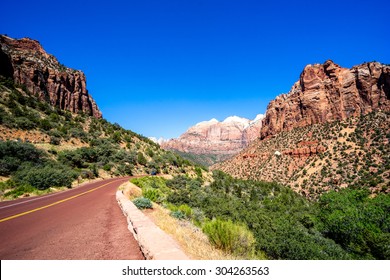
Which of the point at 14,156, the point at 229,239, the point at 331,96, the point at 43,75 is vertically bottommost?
the point at 229,239

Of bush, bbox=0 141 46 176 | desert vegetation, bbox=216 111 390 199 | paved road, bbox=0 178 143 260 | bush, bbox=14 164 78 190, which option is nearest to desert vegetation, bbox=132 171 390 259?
paved road, bbox=0 178 143 260

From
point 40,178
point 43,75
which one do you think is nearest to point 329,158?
point 40,178

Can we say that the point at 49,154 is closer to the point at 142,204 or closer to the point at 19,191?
the point at 19,191

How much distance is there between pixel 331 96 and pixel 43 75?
108187 millimetres

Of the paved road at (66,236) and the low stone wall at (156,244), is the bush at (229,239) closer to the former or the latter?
the low stone wall at (156,244)

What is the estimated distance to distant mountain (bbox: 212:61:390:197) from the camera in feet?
186

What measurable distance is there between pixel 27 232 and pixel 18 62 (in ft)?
234

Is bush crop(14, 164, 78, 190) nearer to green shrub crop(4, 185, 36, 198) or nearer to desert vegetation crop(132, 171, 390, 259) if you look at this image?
green shrub crop(4, 185, 36, 198)

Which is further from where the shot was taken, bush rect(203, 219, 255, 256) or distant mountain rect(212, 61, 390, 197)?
distant mountain rect(212, 61, 390, 197)

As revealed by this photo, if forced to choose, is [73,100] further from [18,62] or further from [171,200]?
[171,200]

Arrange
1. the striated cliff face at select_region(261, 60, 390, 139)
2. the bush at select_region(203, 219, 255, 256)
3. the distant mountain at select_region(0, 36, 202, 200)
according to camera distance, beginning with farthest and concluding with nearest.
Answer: the striated cliff face at select_region(261, 60, 390, 139), the distant mountain at select_region(0, 36, 202, 200), the bush at select_region(203, 219, 255, 256)

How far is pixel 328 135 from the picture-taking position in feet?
247

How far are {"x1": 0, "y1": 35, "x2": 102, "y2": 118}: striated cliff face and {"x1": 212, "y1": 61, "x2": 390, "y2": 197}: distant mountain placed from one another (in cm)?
6663

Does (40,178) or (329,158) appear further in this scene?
(329,158)
